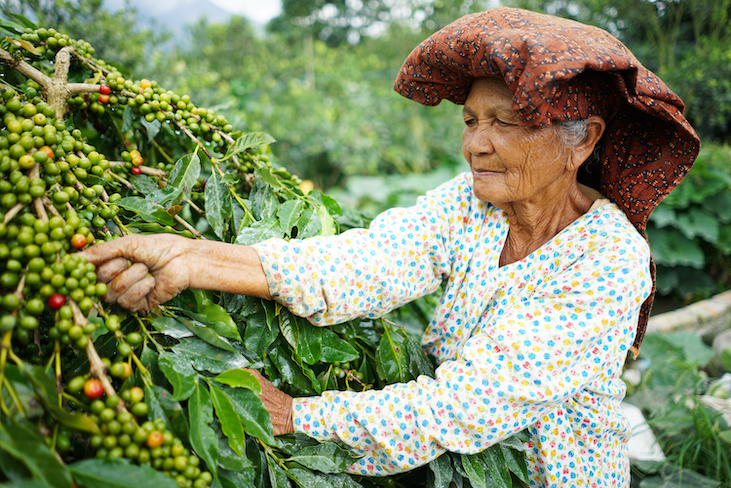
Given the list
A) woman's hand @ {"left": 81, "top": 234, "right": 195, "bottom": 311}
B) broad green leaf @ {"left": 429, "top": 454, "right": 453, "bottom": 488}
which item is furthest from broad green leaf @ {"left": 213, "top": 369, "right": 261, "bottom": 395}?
broad green leaf @ {"left": 429, "top": 454, "right": 453, "bottom": 488}

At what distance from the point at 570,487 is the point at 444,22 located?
26.7 ft

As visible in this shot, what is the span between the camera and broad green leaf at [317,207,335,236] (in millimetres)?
1396

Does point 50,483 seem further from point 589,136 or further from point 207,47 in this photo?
point 207,47

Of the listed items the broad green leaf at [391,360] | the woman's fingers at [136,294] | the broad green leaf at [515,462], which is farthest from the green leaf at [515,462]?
the woman's fingers at [136,294]

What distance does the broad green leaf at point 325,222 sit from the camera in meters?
1.40

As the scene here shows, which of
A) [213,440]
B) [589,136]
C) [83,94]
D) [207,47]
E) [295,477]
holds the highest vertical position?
[207,47]

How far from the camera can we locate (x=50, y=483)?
2.15 feet

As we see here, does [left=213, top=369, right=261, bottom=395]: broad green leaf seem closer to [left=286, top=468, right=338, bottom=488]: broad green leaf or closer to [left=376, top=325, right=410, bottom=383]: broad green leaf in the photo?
[left=286, top=468, right=338, bottom=488]: broad green leaf

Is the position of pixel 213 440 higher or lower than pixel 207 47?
lower

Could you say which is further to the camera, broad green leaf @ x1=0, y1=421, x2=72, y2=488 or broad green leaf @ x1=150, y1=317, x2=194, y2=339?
broad green leaf @ x1=150, y1=317, x2=194, y2=339

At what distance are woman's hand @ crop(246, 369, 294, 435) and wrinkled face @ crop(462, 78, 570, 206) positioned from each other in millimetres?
846

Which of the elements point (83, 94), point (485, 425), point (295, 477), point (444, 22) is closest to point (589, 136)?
point (485, 425)

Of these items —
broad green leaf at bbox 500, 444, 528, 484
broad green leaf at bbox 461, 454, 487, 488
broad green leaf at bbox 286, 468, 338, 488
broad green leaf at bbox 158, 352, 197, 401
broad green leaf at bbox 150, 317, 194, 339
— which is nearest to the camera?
broad green leaf at bbox 158, 352, 197, 401

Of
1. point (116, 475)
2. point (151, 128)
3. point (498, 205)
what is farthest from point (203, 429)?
point (498, 205)
